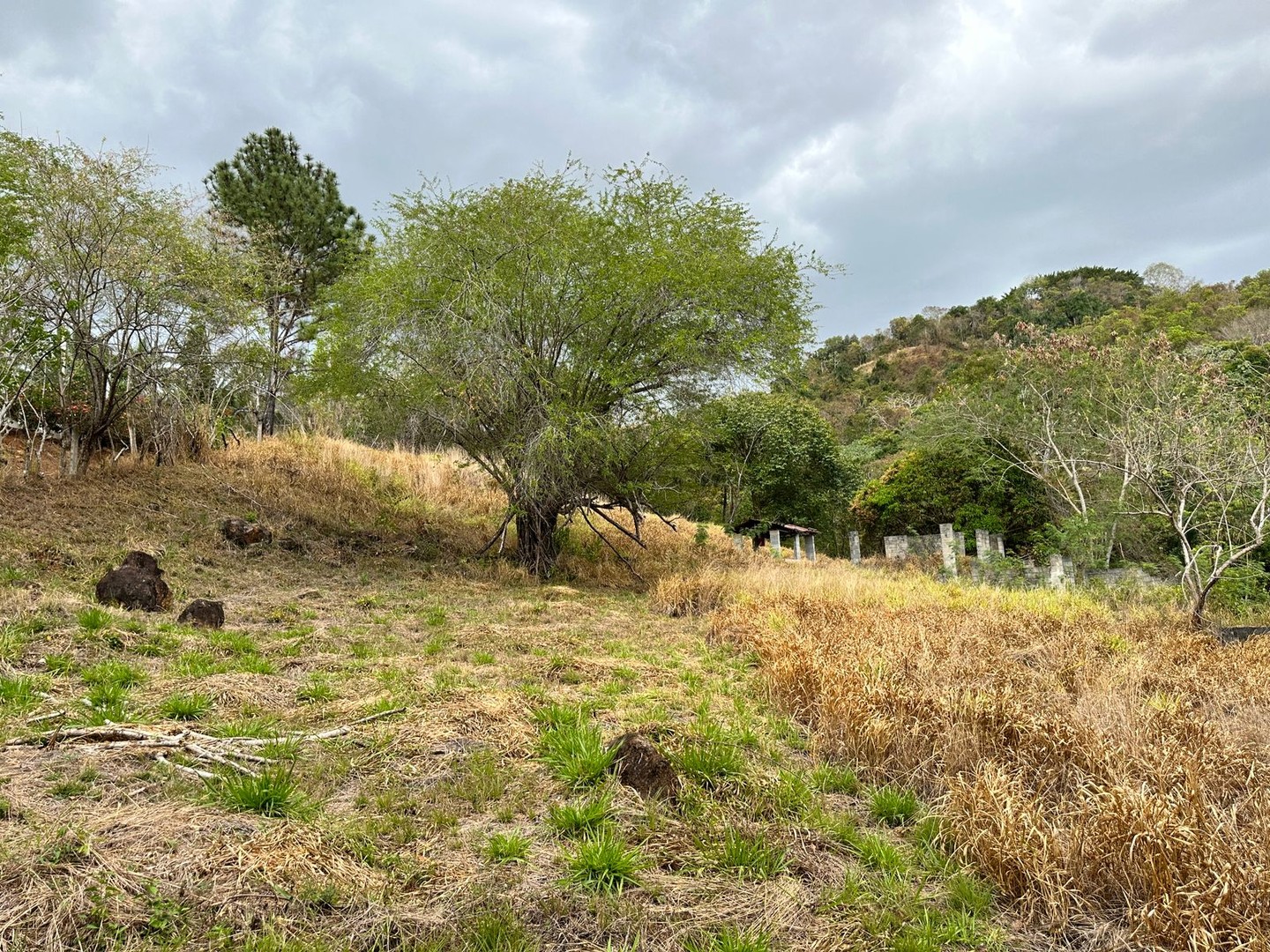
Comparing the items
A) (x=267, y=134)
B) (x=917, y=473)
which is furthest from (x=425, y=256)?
(x=917, y=473)

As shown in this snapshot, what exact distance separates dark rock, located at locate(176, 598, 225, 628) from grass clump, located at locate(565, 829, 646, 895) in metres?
→ 5.49

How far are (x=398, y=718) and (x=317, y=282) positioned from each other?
2247cm

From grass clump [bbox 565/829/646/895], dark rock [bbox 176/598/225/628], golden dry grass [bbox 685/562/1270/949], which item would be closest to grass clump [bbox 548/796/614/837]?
grass clump [bbox 565/829/646/895]

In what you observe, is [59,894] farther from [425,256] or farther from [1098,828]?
[425,256]

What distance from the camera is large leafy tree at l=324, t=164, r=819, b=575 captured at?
1129cm

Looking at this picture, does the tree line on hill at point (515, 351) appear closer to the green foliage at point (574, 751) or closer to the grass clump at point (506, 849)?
the green foliage at point (574, 751)

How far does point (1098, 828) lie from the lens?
2875mm

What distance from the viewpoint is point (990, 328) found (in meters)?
54.9

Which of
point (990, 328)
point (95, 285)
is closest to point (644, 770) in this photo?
point (95, 285)

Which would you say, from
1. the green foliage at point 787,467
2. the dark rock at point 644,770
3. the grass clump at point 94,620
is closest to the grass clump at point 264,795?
the dark rock at point 644,770

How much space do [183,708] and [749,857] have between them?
3558 mm

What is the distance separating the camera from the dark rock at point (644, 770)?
3.46 metres

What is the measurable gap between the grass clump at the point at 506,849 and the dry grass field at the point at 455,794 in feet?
0.04

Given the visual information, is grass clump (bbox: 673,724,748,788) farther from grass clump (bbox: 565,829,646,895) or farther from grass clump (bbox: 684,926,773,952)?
grass clump (bbox: 684,926,773,952)
